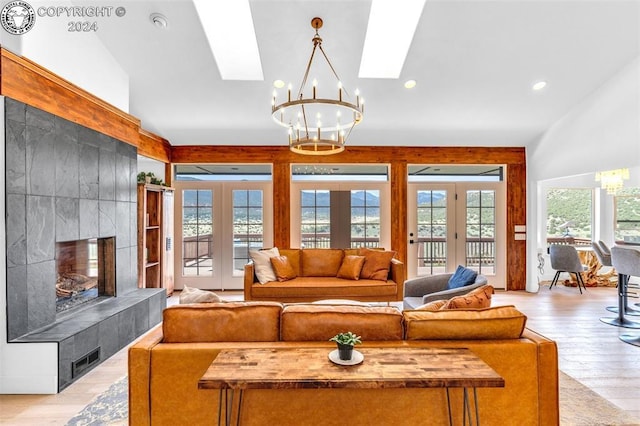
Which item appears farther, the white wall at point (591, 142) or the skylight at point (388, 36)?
the white wall at point (591, 142)

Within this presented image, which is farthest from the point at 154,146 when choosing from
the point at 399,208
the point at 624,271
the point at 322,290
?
the point at 624,271

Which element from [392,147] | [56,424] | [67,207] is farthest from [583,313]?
[67,207]

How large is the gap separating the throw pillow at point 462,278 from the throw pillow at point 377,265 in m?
1.15

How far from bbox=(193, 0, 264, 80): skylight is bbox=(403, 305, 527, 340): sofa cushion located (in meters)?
3.43

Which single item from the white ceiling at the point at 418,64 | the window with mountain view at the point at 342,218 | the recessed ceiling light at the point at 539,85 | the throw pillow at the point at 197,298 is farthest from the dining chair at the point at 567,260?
the throw pillow at the point at 197,298

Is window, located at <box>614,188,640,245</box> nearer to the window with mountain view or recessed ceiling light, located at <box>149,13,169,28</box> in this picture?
the window with mountain view

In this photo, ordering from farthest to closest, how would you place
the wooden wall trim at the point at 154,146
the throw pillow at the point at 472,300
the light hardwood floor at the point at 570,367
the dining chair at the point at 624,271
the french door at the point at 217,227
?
the french door at the point at 217,227 → the wooden wall trim at the point at 154,146 → the dining chair at the point at 624,271 → the light hardwood floor at the point at 570,367 → the throw pillow at the point at 472,300

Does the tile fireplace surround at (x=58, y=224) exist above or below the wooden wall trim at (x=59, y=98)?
below

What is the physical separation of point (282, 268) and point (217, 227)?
1.96m

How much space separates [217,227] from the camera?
591cm

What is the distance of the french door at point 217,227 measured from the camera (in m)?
5.90

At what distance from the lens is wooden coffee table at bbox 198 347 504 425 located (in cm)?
150

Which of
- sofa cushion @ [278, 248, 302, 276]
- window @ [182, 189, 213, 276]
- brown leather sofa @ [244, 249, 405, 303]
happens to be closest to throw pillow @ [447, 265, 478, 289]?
brown leather sofa @ [244, 249, 405, 303]

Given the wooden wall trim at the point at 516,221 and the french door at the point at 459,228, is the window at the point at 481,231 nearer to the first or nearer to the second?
the french door at the point at 459,228
